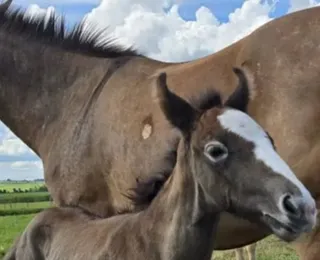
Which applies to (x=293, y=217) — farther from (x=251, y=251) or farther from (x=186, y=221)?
(x=251, y=251)

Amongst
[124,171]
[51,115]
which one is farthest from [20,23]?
[124,171]

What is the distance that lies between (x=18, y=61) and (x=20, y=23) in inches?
15.4

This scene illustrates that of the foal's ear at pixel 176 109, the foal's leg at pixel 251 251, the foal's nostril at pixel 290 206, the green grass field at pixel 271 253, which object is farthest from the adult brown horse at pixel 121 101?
the green grass field at pixel 271 253

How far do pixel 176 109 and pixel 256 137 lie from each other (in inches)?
23.0

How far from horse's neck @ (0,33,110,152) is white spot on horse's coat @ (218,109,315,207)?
2542 mm

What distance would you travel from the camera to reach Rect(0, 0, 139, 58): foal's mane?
6.81 meters

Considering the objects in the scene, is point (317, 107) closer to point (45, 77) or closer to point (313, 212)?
point (313, 212)

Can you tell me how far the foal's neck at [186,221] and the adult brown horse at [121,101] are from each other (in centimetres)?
31

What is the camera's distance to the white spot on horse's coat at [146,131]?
19.0 ft

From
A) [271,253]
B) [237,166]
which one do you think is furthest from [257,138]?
[271,253]

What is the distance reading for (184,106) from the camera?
4.47 metres

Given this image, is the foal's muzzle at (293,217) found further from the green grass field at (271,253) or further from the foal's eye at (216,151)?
the green grass field at (271,253)

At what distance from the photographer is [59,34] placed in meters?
6.95

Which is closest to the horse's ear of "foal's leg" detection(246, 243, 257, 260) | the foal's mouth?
the foal's mouth
